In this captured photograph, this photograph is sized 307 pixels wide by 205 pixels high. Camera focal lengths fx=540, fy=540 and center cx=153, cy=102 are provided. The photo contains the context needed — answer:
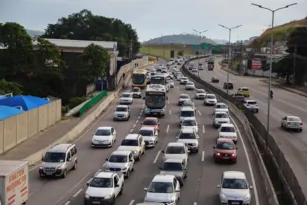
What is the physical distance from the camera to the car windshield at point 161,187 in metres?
22.9

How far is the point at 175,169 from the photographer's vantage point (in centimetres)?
2722

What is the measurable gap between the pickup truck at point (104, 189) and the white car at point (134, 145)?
A: 26.3 ft

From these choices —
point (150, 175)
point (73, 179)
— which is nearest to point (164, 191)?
point (150, 175)

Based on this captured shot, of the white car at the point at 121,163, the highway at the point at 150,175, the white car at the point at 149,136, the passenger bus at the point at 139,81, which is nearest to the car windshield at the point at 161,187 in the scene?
the highway at the point at 150,175

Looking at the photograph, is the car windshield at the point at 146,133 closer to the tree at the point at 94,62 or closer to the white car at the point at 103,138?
the white car at the point at 103,138

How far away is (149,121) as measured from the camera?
43.8 m

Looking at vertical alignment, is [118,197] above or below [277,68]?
below

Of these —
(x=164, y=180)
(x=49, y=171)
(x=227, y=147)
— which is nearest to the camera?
(x=164, y=180)

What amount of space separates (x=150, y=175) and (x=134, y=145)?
4752mm

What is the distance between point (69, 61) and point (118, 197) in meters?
64.8

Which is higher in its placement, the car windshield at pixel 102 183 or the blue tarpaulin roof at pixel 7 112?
the blue tarpaulin roof at pixel 7 112

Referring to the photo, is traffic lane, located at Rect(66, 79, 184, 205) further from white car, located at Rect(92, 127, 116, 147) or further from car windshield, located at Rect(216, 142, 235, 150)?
car windshield, located at Rect(216, 142, 235, 150)

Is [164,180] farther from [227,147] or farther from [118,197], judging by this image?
[227,147]

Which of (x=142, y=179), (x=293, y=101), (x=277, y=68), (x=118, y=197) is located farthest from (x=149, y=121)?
(x=277, y=68)
